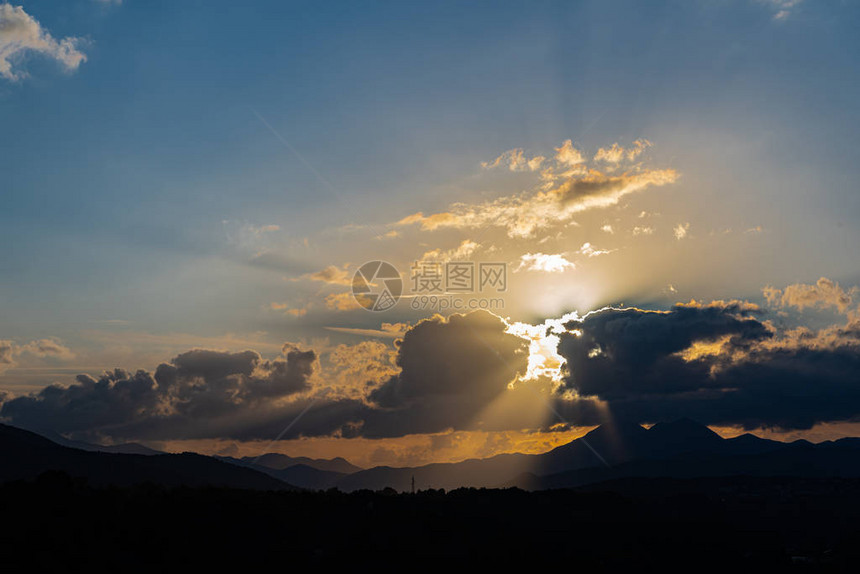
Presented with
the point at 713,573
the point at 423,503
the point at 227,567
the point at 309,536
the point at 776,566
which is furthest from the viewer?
the point at 776,566

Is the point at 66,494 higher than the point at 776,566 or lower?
higher

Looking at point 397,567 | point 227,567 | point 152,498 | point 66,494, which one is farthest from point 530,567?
point 66,494

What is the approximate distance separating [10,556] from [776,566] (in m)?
212

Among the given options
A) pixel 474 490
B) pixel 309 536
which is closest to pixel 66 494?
pixel 309 536

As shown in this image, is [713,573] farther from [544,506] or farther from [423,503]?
[423,503]

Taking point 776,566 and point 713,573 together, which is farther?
point 776,566

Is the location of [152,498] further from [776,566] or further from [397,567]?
[776,566]

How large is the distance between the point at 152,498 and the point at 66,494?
1477cm

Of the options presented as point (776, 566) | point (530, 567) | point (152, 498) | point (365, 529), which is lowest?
point (776, 566)

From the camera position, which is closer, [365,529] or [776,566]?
[365,529]

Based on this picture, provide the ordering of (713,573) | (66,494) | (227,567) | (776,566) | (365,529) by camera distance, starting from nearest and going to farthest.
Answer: (227,567)
(66,494)
(365,529)
(713,573)
(776,566)

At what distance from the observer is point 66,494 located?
111562mm

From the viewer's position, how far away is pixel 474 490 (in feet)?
601

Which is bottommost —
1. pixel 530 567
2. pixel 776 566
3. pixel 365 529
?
pixel 776 566
